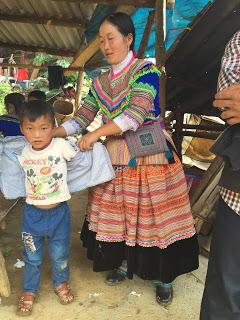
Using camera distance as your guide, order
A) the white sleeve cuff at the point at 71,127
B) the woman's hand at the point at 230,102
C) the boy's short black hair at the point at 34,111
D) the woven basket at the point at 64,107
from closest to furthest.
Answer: the woman's hand at the point at 230,102 < the boy's short black hair at the point at 34,111 < the white sleeve cuff at the point at 71,127 < the woven basket at the point at 64,107

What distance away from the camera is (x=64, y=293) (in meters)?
2.58

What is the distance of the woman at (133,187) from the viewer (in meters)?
2.26

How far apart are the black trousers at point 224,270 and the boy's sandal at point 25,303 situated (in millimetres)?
1256

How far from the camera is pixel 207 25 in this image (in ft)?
10.9

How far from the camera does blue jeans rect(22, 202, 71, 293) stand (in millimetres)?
2400

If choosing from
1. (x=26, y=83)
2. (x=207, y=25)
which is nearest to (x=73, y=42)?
(x=207, y=25)

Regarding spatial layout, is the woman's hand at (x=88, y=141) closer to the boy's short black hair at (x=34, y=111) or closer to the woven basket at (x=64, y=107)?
the boy's short black hair at (x=34, y=111)

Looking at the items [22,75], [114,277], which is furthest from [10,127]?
[22,75]

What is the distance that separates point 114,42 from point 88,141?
0.64 m

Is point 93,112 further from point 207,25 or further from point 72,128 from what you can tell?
point 207,25

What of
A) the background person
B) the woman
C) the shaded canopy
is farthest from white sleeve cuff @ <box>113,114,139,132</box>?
the shaded canopy

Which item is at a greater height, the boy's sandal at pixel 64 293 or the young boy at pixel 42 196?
the young boy at pixel 42 196

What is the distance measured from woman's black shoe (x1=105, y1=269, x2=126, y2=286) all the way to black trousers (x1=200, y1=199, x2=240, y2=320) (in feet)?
3.84

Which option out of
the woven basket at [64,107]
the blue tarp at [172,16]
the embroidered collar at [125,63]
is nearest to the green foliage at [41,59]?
the woven basket at [64,107]
